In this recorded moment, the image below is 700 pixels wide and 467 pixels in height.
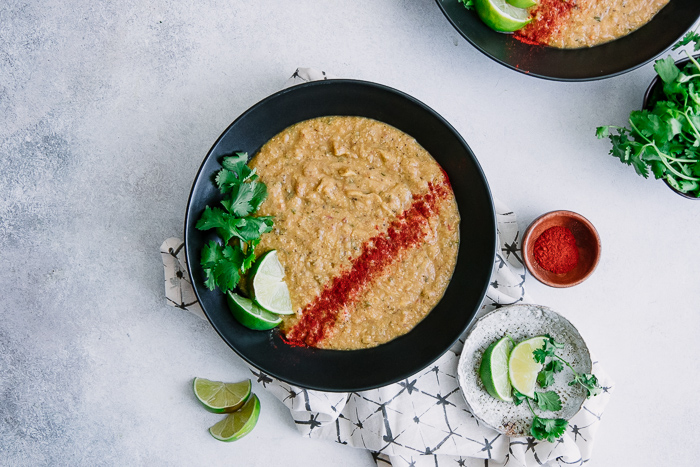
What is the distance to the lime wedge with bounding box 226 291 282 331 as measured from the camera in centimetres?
316

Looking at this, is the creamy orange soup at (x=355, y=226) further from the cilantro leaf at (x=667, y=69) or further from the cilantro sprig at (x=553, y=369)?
the cilantro leaf at (x=667, y=69)

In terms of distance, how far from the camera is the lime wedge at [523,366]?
3.46 m

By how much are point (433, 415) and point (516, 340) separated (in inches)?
31.2

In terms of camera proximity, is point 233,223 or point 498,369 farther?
point 498,369

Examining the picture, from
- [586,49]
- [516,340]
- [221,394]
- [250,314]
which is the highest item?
[586,49]

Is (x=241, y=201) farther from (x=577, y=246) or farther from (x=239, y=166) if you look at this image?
(x=577, y=246)

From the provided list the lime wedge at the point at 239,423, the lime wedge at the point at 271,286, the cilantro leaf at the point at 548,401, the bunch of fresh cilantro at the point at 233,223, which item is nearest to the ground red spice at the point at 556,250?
the cilantro leaf at the point at 548,401

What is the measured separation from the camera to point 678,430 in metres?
3.89

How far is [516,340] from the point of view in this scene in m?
3.59

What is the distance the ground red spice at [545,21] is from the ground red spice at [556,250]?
134 centimetres

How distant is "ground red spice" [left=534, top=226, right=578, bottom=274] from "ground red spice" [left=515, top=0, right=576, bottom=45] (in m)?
1.34

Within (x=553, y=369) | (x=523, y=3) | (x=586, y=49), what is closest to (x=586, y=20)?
(x=586, y=49)

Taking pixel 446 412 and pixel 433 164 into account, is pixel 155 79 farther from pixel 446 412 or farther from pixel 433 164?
pixel 446 412

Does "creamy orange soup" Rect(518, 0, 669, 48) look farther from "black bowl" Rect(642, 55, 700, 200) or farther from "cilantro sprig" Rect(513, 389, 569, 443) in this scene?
"cilantro sprig" Rect(513, 389, 569, 443)
